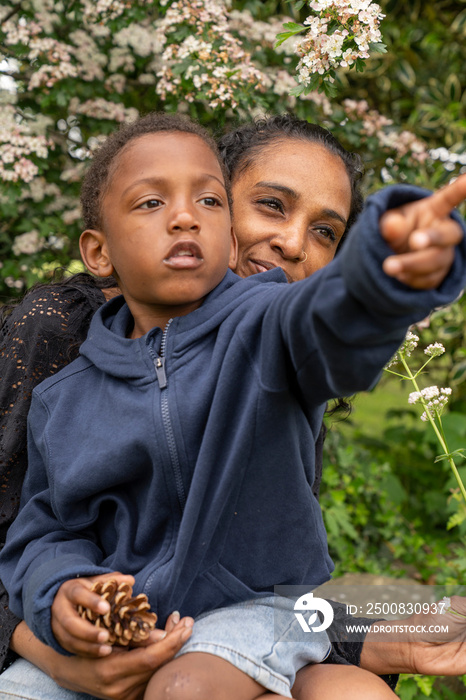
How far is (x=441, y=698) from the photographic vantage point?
2.49m

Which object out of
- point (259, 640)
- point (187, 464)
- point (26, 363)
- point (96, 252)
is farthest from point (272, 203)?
point (259, 640)

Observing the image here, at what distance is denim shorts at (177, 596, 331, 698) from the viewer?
51.1 inches

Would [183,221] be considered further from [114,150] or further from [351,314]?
[351,314]

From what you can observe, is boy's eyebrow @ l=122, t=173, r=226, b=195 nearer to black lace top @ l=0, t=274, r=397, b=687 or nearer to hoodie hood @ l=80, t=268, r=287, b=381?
hoodie hood @ l=80, t=268, r=287, b=381

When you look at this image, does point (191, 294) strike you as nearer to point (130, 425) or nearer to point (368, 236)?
point (130, 425)

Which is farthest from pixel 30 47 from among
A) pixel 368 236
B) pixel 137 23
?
pixel 368 236

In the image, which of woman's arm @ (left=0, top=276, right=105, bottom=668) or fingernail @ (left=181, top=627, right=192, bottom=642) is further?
woman's arm @ (left=0, top=276, right=105, bottom=668)

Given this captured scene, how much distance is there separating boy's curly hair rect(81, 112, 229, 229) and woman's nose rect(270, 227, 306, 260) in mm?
291

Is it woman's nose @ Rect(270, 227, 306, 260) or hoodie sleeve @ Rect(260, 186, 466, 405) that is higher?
hoodie sleeve @ Rect(260, 186, 466, 405)

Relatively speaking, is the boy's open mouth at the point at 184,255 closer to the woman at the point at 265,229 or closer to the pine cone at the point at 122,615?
the woman at the point at 265,229

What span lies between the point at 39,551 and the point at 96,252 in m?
0.67

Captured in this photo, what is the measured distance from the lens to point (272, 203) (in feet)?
6.41

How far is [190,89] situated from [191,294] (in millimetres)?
1360

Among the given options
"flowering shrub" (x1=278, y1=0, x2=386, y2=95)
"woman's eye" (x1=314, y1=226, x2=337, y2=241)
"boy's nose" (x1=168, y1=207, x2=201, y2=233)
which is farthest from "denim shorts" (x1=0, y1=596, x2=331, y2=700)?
"flowering shrub" (x1=278, y1=0, x2=386, y2=95)
